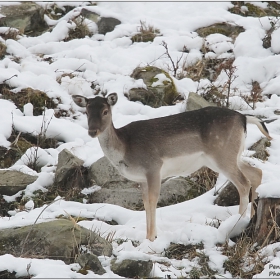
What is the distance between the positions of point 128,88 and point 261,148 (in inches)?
140

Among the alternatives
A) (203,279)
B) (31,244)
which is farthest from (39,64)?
(203,279)

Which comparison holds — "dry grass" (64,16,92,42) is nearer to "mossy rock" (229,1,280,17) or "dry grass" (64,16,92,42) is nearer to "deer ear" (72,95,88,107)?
"mossy rock" (229,1,280,17)

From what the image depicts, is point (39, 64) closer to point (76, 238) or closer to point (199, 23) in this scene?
point (199, 23)

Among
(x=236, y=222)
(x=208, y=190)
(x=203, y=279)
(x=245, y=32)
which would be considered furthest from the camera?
(x=245, y=32)

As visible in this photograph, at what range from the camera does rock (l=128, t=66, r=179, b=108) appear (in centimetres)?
1223

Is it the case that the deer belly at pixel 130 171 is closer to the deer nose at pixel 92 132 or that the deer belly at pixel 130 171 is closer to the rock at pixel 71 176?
the deer nose at pixel 92 132

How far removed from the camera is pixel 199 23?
15570 mm

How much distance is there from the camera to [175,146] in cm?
845

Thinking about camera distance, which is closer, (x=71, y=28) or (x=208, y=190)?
(x=208, y=190)

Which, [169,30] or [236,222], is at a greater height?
[236,222]

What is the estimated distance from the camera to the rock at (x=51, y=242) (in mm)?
6543

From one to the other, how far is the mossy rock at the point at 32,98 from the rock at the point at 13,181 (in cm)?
224

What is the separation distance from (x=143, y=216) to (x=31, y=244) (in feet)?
8.26

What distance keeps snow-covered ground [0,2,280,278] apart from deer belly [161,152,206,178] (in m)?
0.61
